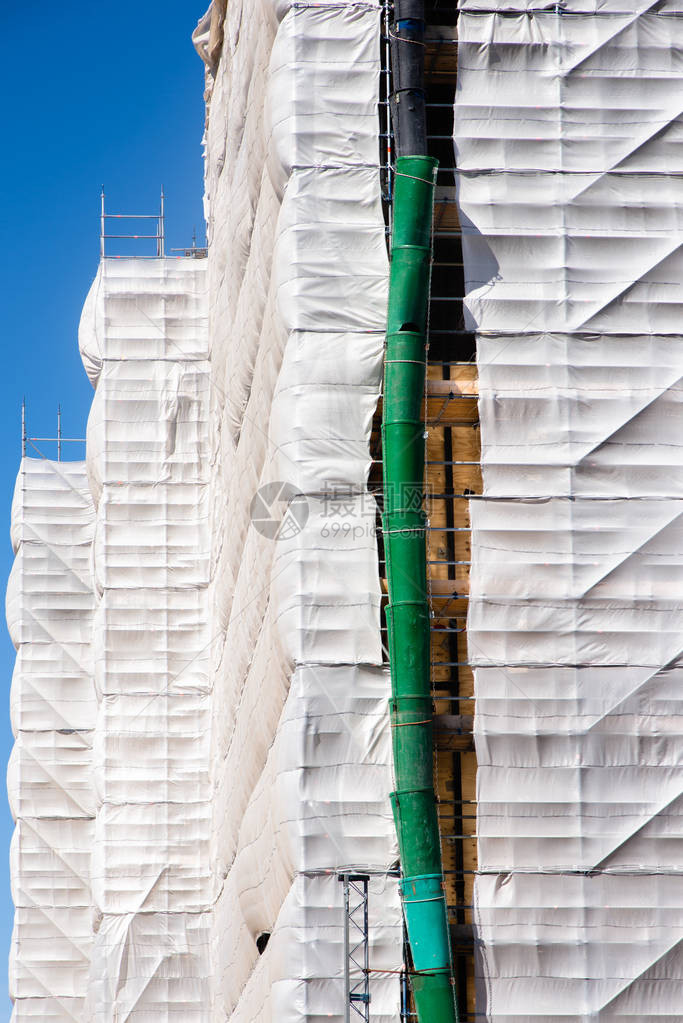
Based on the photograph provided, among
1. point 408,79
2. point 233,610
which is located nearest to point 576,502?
point 408,79

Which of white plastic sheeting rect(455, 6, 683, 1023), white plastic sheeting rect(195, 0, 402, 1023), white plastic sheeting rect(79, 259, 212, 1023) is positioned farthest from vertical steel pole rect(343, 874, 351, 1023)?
white plastic sheeting rect(79, 259, 212, 1023)

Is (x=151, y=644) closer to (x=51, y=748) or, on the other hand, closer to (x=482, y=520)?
(x=51, y=748)

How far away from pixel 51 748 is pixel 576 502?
90.3 feet

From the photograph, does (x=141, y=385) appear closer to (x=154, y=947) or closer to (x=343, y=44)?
(x=154, y=947)

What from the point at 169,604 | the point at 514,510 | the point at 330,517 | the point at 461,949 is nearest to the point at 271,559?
the point at 330,517

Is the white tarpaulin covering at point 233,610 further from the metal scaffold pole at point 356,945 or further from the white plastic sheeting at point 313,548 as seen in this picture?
the metal scaffold pole at point 356,945

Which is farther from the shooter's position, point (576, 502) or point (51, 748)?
point (51, 748)

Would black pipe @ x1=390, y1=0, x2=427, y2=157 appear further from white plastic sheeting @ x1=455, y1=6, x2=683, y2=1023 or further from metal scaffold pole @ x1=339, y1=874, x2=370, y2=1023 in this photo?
metal scaffold pole @ x1=339, y1=874, x2=370, y2=1023

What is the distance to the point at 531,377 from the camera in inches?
1223

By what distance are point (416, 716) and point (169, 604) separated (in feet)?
69.1

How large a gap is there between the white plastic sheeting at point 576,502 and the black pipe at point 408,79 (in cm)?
99

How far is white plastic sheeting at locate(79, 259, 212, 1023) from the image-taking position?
154 ft

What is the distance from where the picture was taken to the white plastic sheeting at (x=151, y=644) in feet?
154

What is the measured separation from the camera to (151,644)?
1930 inches
